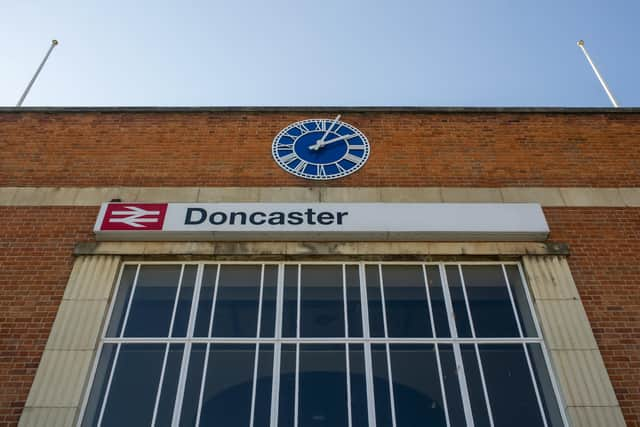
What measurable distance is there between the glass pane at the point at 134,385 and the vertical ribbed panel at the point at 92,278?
3.16 feet

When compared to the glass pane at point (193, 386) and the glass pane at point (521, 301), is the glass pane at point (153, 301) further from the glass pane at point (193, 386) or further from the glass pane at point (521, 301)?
the glass pane at point (521, 301)

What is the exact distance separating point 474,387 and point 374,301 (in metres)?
1.84

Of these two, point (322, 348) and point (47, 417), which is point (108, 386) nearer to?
point (47, 417)

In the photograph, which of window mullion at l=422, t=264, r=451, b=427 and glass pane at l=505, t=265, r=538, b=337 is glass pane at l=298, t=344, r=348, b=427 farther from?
glass pane at l=505, t=265, r=538, b=337

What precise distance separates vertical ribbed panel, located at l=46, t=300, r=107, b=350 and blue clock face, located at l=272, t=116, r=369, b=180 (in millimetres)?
3905

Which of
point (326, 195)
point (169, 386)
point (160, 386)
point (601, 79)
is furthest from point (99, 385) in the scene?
point (601, 79)

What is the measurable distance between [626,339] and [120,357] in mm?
7067

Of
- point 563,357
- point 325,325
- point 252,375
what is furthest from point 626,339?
point 252,375

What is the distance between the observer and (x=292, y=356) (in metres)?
7.32

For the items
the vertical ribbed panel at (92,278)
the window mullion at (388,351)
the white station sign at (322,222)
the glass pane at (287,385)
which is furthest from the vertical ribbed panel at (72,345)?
the window mullion at (388,351)

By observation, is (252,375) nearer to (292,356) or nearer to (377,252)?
(292,356)

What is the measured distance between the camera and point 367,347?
291 inches

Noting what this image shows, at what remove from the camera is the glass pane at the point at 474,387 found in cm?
676

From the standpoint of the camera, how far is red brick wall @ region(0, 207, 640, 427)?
7.03m
